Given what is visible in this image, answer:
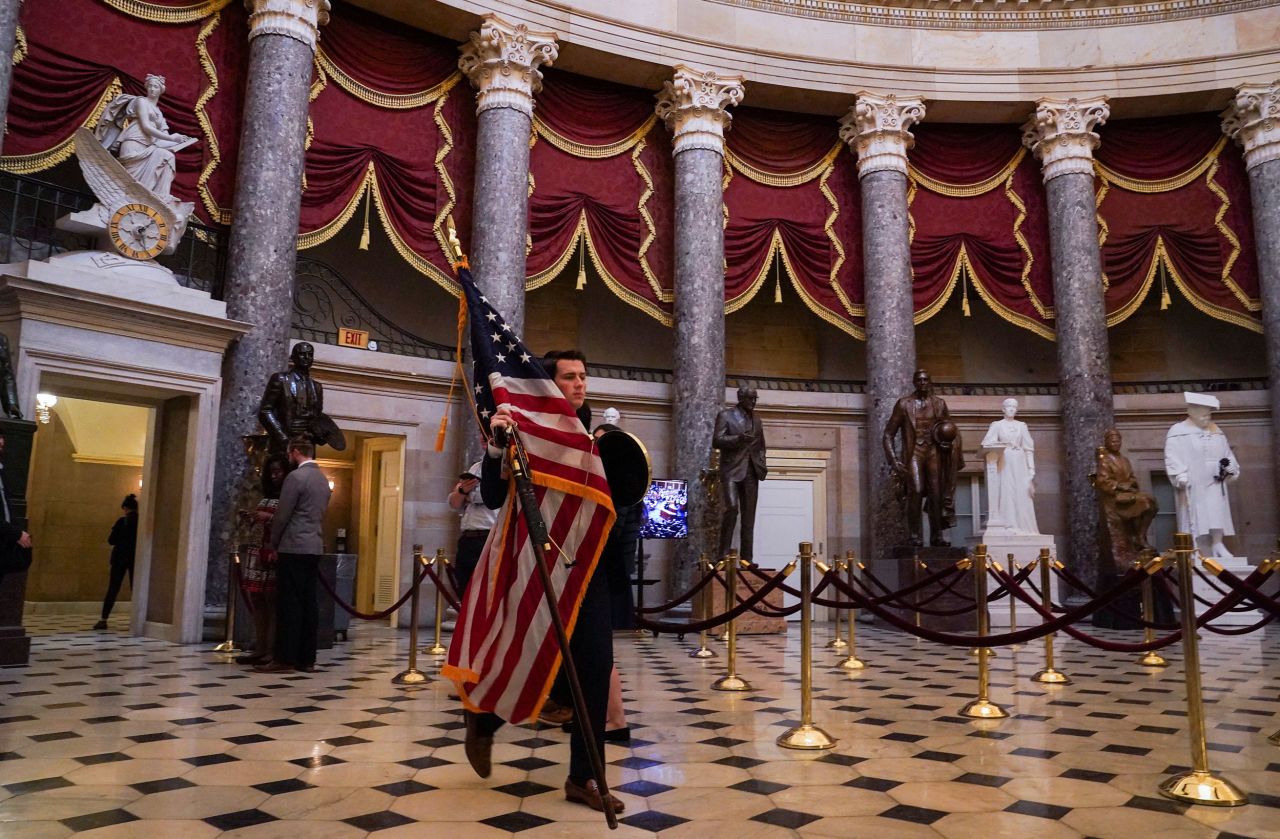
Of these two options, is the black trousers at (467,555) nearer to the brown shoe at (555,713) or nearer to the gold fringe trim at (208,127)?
the brown shoe at (555,713)

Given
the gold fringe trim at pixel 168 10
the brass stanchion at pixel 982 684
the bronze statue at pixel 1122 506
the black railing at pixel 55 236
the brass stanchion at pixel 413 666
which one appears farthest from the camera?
the bronze statue at pixel 1122 506

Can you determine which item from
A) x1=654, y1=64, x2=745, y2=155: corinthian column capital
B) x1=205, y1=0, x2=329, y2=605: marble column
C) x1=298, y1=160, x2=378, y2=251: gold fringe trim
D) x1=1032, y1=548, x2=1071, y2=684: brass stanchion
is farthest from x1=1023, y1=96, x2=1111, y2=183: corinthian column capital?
x1=205, y1=0, x2=329, y2=605: marble column

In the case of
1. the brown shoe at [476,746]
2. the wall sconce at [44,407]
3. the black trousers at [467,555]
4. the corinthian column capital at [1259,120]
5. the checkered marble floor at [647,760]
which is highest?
the corinthian column capital at [1259,120]

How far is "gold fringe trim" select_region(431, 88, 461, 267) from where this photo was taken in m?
12.0

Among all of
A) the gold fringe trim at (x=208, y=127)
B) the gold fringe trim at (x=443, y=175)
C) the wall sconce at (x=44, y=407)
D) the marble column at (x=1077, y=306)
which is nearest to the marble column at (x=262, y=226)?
the gold fringe trim at (x=208, y=127)

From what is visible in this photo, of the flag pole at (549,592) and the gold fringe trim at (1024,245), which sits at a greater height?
the gold fringe trim at (1024,245)

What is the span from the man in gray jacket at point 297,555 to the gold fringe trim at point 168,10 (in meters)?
6.30

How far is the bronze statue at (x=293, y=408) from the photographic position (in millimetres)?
7608

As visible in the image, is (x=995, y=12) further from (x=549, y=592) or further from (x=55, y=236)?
(x=549, y=592)

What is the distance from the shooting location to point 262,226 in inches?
391

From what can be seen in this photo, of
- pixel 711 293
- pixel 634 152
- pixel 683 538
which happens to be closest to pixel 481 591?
pixel 683 538

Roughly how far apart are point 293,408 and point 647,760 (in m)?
4.88

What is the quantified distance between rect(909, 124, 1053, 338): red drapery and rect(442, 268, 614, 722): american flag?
11793mm

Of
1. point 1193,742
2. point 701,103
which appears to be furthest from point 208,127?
point 1193,742
